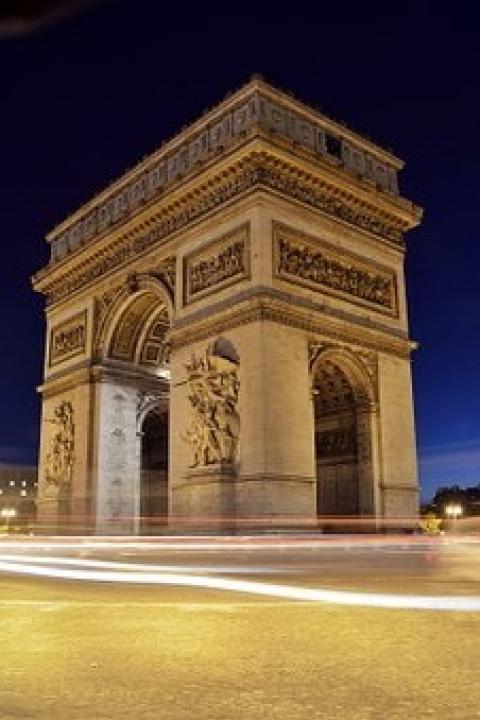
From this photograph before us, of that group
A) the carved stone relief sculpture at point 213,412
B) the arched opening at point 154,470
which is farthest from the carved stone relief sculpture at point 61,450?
the carved stone relief sculpture at point 213,412

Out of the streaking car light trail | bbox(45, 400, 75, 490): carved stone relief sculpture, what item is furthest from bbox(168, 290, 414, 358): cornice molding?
the streaking car light trail

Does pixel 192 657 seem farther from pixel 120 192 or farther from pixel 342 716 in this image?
pixel 120 192

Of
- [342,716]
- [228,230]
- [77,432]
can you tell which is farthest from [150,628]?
[77,432]

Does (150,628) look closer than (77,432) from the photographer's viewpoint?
Yes

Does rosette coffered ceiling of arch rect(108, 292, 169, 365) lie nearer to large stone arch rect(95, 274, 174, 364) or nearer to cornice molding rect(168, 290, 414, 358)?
large stone arch rect(95, 274, 174, 364)

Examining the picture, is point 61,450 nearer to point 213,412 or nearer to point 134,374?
point 134,374

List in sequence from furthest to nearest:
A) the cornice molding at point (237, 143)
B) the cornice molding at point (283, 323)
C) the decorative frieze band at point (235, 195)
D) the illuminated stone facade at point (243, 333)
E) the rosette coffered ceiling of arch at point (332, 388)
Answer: the rosette coffered ceiling of arch at point (332, 388)
the cornice molding at point (237, 143)
the decorative frieze band at point (235, 195)
the cornice molding at point (283, 323)
the illuminated stone facade at point (243, 333)

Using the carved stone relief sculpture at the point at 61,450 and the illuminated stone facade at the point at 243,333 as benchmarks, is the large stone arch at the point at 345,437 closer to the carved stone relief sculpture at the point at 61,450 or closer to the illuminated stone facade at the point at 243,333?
the illuminated stone facade at the point at 243,333
